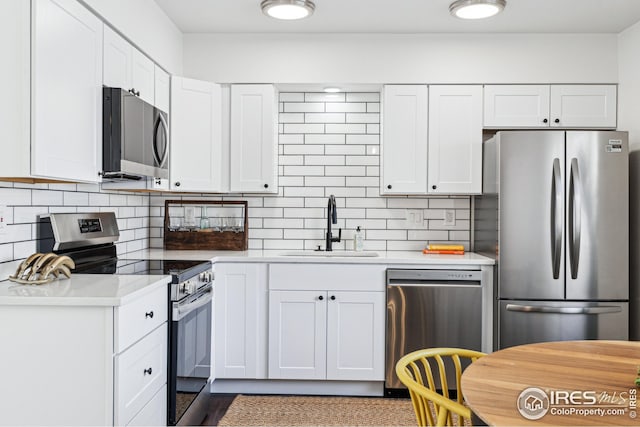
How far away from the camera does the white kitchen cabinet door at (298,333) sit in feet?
11.2

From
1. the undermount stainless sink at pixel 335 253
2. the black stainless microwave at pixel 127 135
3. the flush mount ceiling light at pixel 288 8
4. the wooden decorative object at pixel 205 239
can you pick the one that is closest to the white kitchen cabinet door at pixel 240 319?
the undermount stainless sink at pixel 335 253

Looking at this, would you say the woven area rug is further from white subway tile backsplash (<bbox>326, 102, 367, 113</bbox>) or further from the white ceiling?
the white ceiling

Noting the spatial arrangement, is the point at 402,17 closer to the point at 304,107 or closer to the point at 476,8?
the point at 476,8

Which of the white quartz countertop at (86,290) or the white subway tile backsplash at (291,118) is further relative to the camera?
the white subway tile backsplash at (291,118)

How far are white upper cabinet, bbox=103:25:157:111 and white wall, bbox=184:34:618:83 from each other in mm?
654

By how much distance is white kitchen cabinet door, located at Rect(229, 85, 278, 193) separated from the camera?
147 inches

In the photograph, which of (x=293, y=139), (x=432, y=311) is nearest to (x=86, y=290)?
(x=432, y=311)

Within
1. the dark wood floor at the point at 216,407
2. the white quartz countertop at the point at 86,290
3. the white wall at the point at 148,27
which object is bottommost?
the dark wood floor at the point at 216,407

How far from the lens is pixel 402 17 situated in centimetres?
344

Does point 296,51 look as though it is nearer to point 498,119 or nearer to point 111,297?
point 498,119

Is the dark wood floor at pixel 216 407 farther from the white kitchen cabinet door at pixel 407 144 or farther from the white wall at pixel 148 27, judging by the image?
the white wall at pixel 148 27

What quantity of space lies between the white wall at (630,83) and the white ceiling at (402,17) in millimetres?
91

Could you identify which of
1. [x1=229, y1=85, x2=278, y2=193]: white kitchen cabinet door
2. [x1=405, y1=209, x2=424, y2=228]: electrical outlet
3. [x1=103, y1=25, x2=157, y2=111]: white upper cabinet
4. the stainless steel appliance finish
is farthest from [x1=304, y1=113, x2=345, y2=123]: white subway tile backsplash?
the stainless steel appliance finish

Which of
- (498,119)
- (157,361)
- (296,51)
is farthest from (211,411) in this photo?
(498,119)
